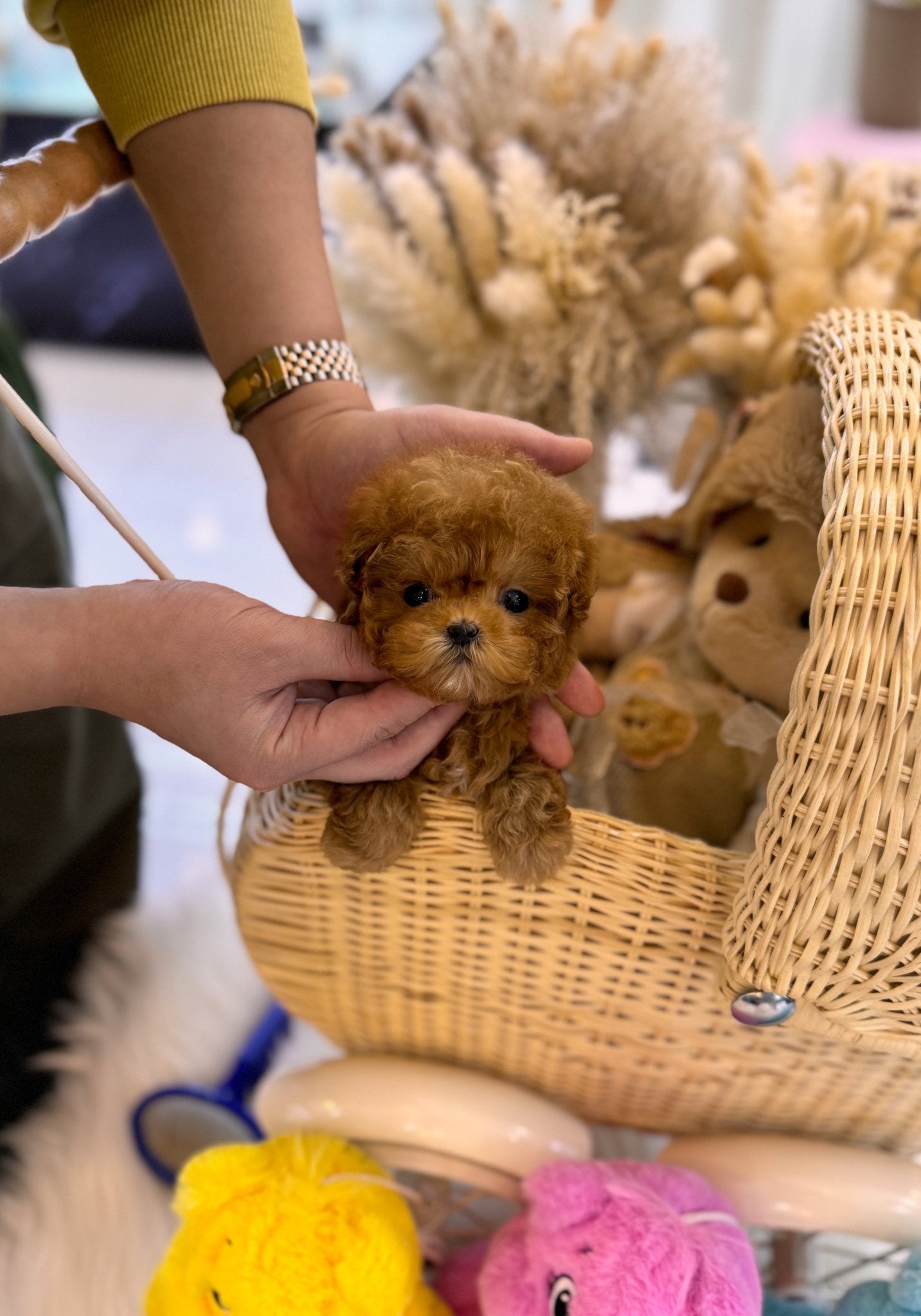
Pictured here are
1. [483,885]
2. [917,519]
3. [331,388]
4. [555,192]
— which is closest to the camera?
[917,519]

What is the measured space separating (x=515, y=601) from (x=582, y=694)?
4.6 inches

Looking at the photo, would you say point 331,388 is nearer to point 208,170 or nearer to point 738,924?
point 208,170

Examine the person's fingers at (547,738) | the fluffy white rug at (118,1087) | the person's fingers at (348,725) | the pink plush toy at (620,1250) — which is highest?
the person's fingers at (348,725)

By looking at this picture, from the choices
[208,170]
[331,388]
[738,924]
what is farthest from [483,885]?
[208,170]

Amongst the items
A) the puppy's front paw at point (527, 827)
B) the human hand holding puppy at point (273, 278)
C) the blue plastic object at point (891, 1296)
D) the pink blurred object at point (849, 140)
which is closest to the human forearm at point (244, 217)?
the human hand holding puppy at point (273, 278)

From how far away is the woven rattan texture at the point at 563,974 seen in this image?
0.65 metres

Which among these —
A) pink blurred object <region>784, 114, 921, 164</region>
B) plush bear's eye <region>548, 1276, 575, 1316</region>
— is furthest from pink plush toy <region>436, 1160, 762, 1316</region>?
pink blurred object <region>784, 114, 921, 164</region>

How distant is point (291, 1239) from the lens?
27.6 inches

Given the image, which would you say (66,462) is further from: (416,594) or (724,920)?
(724,920)

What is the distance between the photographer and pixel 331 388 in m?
0.78

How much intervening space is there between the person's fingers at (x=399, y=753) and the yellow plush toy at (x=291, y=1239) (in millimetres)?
306

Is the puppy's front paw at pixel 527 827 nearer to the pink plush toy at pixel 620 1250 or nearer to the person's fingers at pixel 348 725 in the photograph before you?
the person's fingers at pixel 348 725

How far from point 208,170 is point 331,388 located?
0.17 m

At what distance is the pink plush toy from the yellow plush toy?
8 cm
